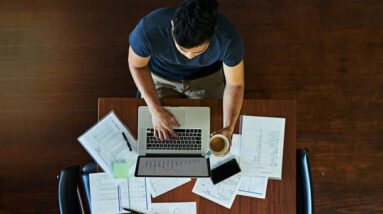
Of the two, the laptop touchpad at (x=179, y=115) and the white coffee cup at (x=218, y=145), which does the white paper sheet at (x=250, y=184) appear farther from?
the laptop touchpad at (x=179, y=115)

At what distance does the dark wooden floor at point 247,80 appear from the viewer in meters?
2.07

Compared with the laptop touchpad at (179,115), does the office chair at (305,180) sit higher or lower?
lower

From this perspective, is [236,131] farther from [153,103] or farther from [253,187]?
[153,103]

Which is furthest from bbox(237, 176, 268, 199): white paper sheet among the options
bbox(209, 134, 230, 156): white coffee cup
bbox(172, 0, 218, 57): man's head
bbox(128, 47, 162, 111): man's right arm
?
bbox(172, 0, 218, 57): man's head

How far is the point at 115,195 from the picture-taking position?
4.66 feet

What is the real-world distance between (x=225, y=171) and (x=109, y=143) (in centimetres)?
42

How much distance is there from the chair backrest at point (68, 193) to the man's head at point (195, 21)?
687 mm

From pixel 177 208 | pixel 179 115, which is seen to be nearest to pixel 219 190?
pixel 177 208

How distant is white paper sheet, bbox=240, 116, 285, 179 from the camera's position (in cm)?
144

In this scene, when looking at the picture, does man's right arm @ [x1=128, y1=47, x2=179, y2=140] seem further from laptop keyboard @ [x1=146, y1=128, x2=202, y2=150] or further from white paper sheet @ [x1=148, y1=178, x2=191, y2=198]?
white paper sheet @ [x1=148, y1=178, x2=191, y2=198]

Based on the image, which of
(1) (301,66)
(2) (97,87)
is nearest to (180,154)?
(2) (97,87)

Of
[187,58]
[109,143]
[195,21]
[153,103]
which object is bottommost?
[109,143]

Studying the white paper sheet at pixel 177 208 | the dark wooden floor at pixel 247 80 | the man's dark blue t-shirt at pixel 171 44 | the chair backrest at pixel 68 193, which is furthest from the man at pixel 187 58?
the dark wooden floor at pixel 247 80

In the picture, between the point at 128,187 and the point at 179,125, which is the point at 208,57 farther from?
the point at 128,187
